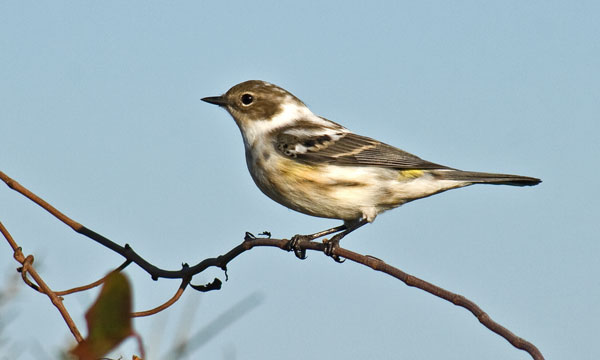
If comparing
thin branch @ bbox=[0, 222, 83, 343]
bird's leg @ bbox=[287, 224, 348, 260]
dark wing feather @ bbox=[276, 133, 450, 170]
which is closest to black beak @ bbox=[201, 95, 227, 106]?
dark wing feather @ bbox=[276, 133, 450, 170]

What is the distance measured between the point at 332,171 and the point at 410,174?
829 mm

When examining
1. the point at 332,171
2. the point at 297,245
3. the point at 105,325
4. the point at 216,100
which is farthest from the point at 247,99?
the point at 105,325

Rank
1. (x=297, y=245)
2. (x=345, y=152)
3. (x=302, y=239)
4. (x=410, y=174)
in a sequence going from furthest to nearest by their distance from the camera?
(x=345, y=152) → (x=410, y=174) → (x=302, y=239) → (x=297, y=245)

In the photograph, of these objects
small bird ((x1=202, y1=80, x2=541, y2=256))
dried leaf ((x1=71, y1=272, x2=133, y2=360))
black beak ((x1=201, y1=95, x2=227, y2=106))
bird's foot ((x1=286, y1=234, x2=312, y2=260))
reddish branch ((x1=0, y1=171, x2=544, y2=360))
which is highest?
black beak ((x1=201, y1=95, x2=227, y2=106))

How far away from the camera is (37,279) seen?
3.10m

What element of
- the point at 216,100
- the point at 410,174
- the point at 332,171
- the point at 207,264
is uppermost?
the point at 216,100

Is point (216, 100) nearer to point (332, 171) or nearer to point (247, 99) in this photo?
point (247, 99)

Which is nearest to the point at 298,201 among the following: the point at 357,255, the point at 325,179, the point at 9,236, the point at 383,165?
the point at 325,179

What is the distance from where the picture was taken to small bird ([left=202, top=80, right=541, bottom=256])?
24.2 feet

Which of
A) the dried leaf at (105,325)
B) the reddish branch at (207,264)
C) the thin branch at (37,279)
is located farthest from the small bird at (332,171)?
the dried leaf at (105,325)

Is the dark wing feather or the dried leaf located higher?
the dark wing feather

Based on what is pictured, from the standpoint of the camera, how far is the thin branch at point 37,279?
231cm

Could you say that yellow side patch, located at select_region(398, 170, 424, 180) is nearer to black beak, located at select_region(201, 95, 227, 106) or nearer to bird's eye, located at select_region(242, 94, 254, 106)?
bird's eye, located at select_region(242, 94, 254, 106)

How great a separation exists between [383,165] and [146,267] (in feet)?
14.5
